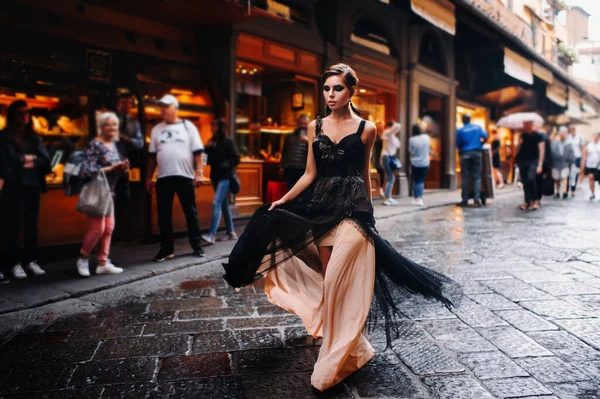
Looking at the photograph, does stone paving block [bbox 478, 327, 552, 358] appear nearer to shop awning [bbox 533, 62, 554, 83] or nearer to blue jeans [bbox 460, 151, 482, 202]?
blue jeans [bbox 460, 151, 482, 202]

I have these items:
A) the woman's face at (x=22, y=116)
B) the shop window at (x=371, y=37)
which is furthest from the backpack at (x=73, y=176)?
the shop window at (x=371, y=37)

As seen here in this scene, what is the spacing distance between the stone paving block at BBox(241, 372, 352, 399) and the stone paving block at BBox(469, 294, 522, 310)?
1.98 metres

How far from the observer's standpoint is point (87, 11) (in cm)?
719

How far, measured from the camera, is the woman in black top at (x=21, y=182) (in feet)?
18.1

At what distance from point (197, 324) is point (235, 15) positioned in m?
5.69

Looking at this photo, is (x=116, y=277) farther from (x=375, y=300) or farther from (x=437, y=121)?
(x=437, y=121)

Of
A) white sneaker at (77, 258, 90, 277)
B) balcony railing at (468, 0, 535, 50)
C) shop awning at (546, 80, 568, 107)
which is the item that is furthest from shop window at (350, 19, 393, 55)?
shop awning at (546, 80, 568, 107)

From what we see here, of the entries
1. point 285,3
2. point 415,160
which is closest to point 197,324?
point 285,3

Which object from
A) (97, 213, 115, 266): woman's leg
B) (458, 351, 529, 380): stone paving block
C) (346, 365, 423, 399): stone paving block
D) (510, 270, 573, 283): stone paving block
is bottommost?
(346, 365, 423, 399): stone paving block

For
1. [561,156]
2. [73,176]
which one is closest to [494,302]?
[73,176]

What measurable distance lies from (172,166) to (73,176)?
3.63 feet

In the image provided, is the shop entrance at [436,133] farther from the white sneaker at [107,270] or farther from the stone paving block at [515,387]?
the stone paving block at [515,387]

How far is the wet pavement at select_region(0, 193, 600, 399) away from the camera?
9.34 ft

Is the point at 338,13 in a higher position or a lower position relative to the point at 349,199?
higher
